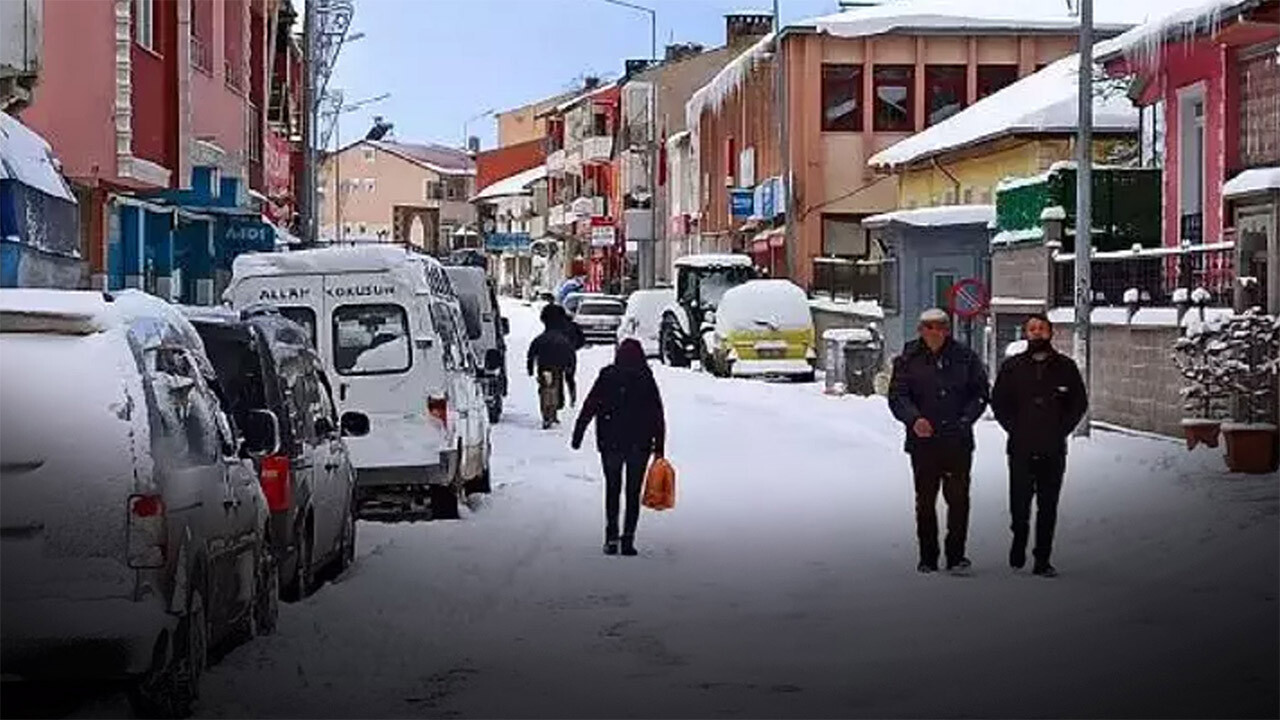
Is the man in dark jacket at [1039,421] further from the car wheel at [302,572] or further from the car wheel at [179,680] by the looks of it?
the car wheel at [179,680]

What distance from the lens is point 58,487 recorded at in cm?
870

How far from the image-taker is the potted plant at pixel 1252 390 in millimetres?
19062

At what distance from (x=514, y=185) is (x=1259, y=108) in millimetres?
108855

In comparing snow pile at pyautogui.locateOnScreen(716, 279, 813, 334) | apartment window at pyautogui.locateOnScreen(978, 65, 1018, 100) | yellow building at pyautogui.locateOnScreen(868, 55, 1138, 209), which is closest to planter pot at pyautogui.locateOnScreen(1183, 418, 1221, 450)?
yellow building at pyautogui.locateOnScreen(868, 55, 1138, 209)

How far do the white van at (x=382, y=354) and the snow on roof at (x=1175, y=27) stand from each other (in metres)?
8.70

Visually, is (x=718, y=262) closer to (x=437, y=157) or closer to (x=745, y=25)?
(x=745, y=25)

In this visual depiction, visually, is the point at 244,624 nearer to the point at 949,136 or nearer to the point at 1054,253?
the point at 1054,253

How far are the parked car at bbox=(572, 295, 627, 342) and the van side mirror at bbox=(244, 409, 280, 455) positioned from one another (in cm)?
4784

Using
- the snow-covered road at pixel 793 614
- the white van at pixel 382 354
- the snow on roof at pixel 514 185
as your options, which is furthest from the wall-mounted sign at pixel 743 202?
the snow on roof at pixel 514 185

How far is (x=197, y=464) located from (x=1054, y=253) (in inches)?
724

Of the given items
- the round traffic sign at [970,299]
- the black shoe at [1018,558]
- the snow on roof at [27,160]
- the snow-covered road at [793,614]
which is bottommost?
the snow-covered road at [793,614]

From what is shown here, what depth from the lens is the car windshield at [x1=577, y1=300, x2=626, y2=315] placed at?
200 ft

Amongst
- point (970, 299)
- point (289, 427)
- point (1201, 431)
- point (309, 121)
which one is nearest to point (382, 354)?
point (289, 427)

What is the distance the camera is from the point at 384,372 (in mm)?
17719
